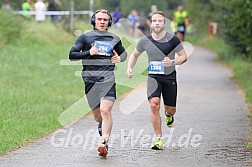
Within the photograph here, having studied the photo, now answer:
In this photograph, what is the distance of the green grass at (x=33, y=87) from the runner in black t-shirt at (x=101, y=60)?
1408 millimetres

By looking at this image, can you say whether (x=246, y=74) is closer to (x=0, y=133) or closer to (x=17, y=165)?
(x=0, y=133)

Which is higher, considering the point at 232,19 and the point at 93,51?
the point at 93,51

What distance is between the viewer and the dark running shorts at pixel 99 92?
10.5 m

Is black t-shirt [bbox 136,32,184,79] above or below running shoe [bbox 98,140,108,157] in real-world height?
above

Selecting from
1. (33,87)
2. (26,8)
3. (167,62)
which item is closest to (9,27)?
(26,8)

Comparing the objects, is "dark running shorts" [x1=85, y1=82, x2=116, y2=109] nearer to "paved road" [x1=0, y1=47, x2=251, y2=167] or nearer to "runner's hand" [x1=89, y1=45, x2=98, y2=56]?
"runner's hand" [x1=89, y1=45, x2=98, y2=56]

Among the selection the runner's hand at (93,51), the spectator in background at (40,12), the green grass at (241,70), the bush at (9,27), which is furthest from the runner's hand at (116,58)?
the spectator in background at (40,12)

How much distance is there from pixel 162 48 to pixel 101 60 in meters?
1.15

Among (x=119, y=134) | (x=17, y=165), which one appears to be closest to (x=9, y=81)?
(x=119, y=134)

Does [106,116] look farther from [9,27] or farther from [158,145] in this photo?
[9,27]

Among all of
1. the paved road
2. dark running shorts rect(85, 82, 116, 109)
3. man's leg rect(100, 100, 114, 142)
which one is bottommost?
the paved road

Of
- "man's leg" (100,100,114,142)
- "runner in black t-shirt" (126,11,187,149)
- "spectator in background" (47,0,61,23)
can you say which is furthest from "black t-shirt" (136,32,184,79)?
"spectator in background" (47,0,61,23)

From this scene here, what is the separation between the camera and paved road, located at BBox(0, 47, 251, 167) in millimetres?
9984

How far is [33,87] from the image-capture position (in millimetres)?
18953
